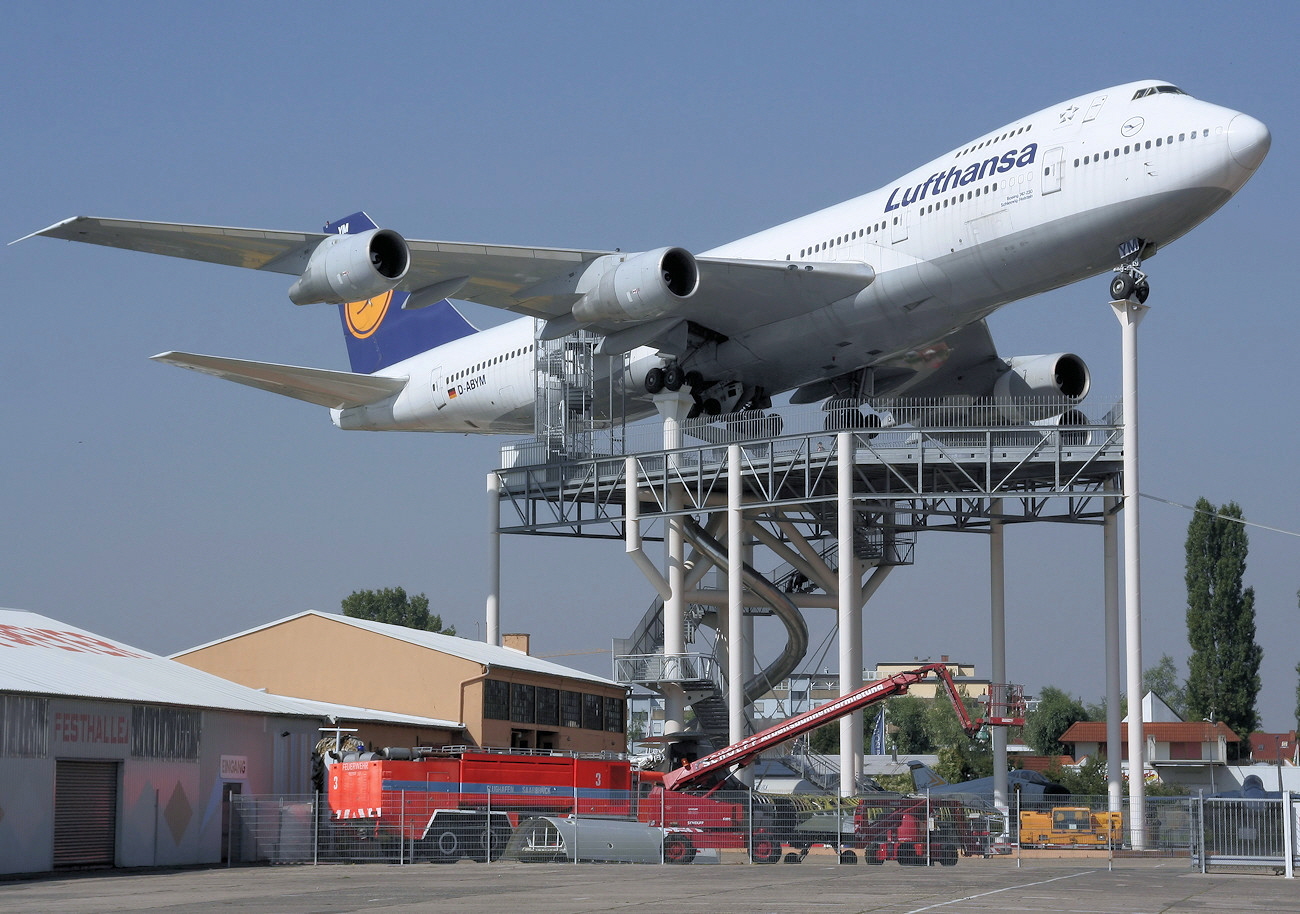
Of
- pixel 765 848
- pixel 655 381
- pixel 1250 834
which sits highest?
pixel 655 381

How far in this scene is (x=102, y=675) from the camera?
2886 cm

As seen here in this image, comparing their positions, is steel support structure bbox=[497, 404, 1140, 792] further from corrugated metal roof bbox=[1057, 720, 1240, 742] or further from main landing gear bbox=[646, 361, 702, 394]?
corrugated metal roof bbox=[1057, 720, 1240, 742]

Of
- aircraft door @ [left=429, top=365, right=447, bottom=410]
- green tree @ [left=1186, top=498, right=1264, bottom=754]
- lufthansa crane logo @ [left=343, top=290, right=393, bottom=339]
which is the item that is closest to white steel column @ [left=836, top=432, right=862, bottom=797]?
aircraft door @ [left=429, top=365, right=447, bottom=410]

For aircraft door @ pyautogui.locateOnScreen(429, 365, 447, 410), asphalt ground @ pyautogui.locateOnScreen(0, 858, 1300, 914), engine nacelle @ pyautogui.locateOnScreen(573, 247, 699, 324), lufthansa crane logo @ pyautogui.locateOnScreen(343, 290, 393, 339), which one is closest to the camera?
asphalt ground @ pyautogui.locateOnScreen(0, 858, 1300, 914)

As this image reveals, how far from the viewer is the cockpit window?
34469 mm

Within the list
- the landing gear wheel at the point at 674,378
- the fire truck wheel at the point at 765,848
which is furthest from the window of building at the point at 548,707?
the fire truck wheel at the point at 765,848

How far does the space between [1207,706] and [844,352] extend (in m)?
50.2

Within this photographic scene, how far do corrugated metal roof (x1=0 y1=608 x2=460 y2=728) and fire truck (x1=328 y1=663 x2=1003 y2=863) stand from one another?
3149mm

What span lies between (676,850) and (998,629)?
54.7 feet

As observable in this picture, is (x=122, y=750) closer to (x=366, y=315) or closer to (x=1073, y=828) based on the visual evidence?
(x=1073, y=828)

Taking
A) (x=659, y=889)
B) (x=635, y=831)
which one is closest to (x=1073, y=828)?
(x=635, y=831)

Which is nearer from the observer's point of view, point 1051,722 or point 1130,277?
point 1130,277

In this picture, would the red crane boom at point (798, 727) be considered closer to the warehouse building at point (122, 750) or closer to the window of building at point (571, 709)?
the warehouse building at point (122, 750)

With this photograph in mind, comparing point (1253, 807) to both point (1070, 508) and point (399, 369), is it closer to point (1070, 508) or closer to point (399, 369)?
point (1070, 508)
